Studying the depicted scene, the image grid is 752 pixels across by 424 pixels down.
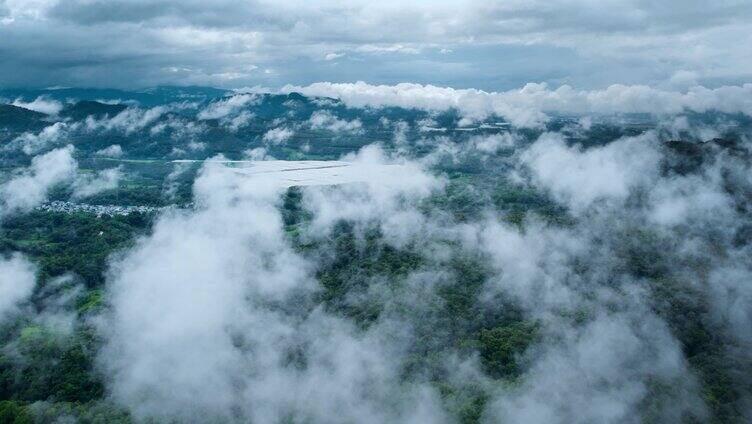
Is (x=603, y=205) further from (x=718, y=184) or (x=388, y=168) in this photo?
(x=388, y=168)

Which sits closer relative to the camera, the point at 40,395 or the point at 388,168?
the point at 40,395

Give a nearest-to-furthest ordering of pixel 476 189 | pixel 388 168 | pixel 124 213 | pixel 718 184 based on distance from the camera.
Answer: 1. pixel 718 184
2. pixel 124 213
3. pixel 476 189
4. pixel 388 168

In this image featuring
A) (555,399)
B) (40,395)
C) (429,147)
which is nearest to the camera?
(555,399)

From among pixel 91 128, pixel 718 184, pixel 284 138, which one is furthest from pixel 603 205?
pixel 91 128

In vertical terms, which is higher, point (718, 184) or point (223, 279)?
point (718, 184)

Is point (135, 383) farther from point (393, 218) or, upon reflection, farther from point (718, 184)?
point (718, 184)

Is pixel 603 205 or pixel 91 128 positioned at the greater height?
pixel 91 128

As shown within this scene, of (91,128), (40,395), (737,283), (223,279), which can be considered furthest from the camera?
(91,128)

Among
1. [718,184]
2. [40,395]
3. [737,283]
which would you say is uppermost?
[718,184]

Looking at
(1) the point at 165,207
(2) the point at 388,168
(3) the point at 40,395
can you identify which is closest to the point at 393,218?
(3) the point at 40,395
